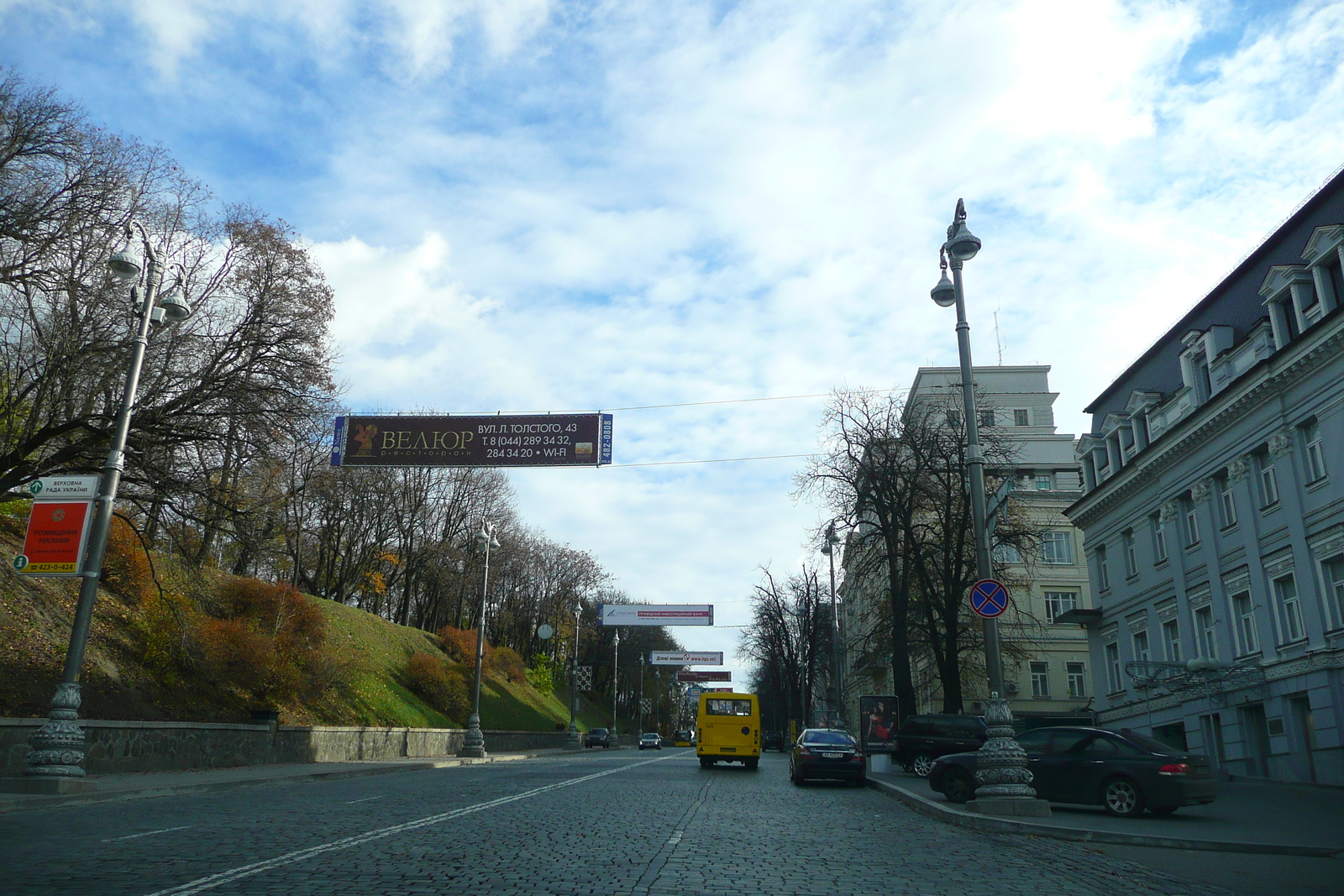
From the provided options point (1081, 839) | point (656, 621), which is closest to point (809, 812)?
point (1081, 839)

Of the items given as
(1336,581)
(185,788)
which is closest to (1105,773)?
(1336,581)

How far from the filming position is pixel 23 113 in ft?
63.0

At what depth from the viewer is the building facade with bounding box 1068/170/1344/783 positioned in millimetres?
23266

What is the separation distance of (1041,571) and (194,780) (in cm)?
4669

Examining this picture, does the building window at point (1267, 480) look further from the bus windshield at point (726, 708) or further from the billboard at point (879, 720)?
the bus windshield at point (726, 708)

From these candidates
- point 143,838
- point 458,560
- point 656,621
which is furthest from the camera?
point 656,621

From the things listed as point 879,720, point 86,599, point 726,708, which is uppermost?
point 86,599

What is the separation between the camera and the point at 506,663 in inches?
2478

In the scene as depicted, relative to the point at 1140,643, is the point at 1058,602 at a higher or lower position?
higher

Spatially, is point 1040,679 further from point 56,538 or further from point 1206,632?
point 56,538

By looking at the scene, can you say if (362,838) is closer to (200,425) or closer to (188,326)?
(200,425)

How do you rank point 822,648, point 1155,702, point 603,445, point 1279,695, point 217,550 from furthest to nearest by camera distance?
1. point 822,648
2. point 217,550
3. point 1155,702
4. point 1279,695
5. point 603,445

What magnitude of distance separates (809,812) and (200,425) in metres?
15.7

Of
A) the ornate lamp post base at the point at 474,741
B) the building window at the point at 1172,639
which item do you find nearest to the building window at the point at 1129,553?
the building window at the point at 1172,639
